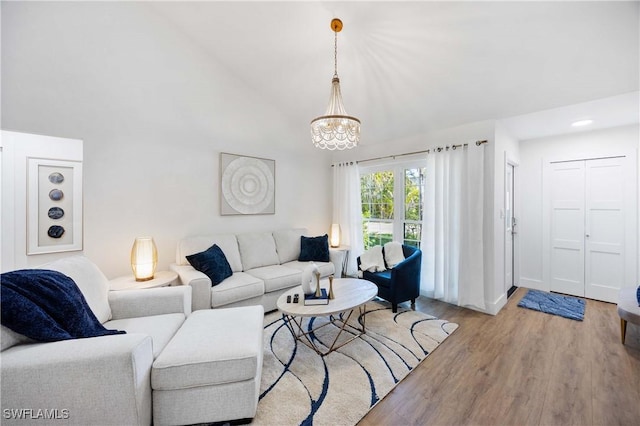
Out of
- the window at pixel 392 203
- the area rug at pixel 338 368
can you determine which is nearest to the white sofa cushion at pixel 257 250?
the area rug at pixel 338 368

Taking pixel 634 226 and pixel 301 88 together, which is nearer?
pixel 634 226

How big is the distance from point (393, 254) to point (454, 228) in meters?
0.87

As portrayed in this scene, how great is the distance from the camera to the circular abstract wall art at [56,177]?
94.3 inches

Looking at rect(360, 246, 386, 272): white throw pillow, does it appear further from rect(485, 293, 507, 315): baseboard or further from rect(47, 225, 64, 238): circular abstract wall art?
rect(47, 225, 64, 238): circular abstract wall art

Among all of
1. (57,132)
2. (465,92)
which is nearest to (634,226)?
(465,92)

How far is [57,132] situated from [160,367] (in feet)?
8.24

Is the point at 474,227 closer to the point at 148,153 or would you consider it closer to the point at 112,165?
the point at 148,153

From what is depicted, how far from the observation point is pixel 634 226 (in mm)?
3223

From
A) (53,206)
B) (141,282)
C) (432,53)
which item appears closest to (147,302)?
(141,282)

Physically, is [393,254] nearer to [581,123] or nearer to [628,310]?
[628,310]

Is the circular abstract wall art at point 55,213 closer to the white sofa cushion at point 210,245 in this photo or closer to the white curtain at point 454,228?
the white sofa cushion at point 210,245

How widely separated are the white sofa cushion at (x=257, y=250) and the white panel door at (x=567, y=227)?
420 centimetres

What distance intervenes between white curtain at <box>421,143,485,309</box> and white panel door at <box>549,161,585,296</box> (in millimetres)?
1710

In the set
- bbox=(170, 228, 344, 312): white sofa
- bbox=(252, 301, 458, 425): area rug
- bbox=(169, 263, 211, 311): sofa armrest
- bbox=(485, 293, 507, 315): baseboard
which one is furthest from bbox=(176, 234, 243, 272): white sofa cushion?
bbox=(485, 293, 507, 315): baseboard
